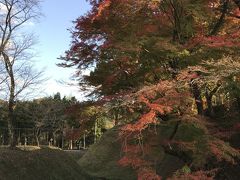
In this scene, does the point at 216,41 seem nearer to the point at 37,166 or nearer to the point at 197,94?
the point at 197,94

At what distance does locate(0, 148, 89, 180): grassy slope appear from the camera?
13.0m

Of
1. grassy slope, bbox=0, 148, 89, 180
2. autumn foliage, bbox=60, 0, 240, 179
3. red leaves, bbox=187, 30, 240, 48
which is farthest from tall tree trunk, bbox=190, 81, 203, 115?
grassy slope, bbox=0, 148, 89, 180

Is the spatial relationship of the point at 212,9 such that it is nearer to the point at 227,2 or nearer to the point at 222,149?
the point at 227,2

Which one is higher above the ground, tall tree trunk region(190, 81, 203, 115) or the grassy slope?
tall tree trunk region(190, 81, 203, 115)

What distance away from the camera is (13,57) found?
19562 millimetres

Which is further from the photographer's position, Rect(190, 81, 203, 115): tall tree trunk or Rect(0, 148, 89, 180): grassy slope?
Rect(0, 148, 89, 180): grassy slope

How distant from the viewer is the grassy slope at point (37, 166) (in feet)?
42.6

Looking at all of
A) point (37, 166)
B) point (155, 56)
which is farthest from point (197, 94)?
point (37, 166)

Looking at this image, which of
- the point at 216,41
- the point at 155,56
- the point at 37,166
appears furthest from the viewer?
the point at 37,166

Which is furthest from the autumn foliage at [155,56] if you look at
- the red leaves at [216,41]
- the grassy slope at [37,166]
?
the grassy slope at [37,166]

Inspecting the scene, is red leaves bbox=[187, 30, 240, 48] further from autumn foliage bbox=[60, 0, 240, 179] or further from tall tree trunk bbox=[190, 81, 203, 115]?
tall tree trunk bbox=[190, 81, 203, 115]

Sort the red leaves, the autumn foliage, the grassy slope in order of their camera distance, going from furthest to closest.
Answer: the grassy slope < the red leaves < the autumn foliage

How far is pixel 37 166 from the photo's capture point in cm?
1460

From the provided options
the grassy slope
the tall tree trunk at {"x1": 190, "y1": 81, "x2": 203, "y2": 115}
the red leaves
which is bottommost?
Answer: the grassy slope
